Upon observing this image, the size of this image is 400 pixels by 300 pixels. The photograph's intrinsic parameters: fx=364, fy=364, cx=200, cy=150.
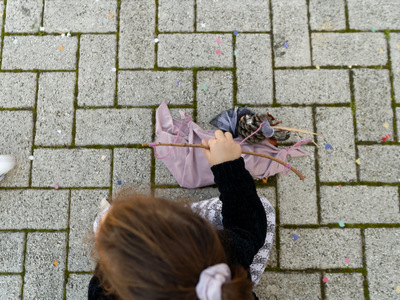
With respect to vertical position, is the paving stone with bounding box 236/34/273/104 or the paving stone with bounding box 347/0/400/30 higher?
the paving stone with bounding box 347/0/400/30

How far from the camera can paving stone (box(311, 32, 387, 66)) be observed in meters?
2.17

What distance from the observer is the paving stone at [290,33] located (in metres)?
2.19

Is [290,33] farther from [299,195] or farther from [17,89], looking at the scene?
[17,89]

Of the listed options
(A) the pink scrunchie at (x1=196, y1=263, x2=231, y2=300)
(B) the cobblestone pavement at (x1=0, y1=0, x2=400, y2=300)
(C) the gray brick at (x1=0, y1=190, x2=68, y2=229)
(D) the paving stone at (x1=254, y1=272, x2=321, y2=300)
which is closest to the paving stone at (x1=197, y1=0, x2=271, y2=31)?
(B) the cobblestone pavement at (x1=0, y1=0, x2=400, y2=300)

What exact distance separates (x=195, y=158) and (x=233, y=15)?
0.92m

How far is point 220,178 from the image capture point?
4.97 ft

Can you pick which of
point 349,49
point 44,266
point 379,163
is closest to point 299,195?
point 379,163

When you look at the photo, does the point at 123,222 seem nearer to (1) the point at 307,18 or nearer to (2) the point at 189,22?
(2) the point at 189,22

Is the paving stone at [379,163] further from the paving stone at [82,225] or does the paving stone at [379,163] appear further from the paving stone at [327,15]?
the paving stone at [82,225]

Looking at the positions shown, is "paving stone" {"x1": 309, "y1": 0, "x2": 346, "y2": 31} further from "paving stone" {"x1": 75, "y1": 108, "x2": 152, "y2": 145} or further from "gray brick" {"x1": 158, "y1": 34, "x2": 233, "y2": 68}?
"paving stone" {"x1": 75, "y1": 108, "x2": 152, "y2": 145}

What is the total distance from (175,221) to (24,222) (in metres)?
1.31

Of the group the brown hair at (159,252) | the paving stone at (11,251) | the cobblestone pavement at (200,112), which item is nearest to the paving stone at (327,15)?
the cobblestone pavement at (200,112)

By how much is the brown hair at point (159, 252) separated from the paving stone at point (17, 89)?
1.29 meters

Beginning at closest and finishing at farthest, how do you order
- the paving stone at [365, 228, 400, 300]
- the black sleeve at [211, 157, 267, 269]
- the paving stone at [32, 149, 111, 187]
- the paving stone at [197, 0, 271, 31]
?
the black sleeve at [211, 157, 267, 269]
the paving stone at [365, 228, 400, 300]
the paving stone at [32, 149, 111, 187]
the paving stone at [197, 0, 271, 31]
